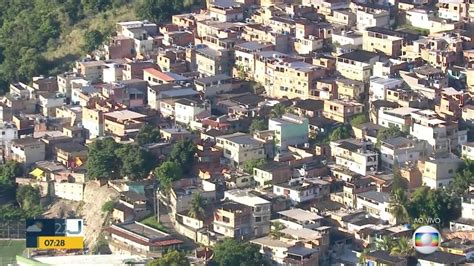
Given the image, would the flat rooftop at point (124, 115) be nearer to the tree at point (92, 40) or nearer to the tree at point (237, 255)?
the tree at point (92, 40)

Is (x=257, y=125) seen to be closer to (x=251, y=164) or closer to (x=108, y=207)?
(x=251, y=164)

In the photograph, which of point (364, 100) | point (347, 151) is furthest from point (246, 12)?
point (347, 151)

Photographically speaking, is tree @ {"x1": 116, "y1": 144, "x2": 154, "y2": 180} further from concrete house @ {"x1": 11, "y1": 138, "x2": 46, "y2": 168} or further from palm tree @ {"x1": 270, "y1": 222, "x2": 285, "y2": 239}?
palm tree @ {"x1": 270, "y1": 222, "x2": 285, "y2": 239}

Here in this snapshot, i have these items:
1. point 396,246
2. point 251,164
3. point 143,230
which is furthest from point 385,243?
point 143,230

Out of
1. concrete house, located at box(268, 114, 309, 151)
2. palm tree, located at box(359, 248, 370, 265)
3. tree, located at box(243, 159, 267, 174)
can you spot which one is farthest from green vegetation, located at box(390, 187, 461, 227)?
concrete house, located at box(268, 114, 309, 151)

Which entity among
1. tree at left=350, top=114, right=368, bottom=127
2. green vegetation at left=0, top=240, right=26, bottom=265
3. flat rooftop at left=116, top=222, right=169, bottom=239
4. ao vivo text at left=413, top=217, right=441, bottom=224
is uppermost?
tree at left=350, top=114, right=368, bottom=127
